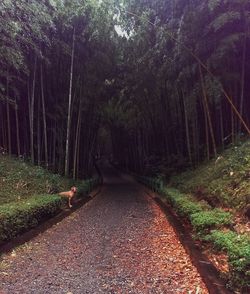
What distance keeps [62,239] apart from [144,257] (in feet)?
5.19

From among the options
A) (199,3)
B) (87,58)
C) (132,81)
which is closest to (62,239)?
(199,3)

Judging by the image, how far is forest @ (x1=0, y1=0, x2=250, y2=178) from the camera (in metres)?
8.94

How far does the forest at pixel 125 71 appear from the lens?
8.94 metres

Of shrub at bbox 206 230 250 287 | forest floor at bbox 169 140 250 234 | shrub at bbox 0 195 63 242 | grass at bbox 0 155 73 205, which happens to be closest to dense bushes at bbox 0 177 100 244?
shrub at bbox 0 195 63 242

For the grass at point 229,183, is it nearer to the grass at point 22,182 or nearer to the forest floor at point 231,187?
the forest floor at point 231,187

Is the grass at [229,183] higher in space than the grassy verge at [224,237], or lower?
higher

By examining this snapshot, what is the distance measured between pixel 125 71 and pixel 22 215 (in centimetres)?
1020

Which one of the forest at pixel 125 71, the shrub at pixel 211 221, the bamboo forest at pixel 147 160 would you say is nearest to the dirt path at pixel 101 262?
the bamboo forest at pixel 147 160

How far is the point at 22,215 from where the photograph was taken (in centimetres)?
611

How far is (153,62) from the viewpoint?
12289 millimetres

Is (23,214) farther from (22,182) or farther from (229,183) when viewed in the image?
(229,183)

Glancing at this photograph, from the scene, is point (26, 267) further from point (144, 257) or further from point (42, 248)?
point (144, 257)

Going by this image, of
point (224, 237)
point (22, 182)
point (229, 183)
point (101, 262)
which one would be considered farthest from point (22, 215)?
point (229, 183)

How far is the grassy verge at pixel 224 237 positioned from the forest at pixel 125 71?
198cm
